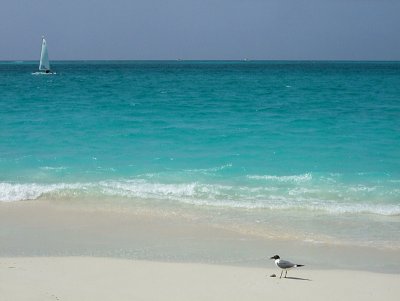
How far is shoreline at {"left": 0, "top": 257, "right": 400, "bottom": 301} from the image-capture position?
8117 mm

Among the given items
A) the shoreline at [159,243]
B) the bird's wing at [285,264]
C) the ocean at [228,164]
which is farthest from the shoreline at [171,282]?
the ocean at [228,164]

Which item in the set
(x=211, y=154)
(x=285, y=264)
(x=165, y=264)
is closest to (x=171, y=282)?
(x=165, y=264)

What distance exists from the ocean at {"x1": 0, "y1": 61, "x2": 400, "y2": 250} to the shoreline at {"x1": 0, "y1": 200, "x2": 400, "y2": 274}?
579 millimetres

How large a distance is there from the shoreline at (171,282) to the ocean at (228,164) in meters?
2.19

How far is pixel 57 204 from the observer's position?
13.9m

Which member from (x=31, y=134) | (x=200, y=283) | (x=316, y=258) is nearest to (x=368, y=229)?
(x=316, y=258)

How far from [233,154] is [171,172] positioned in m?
3.28

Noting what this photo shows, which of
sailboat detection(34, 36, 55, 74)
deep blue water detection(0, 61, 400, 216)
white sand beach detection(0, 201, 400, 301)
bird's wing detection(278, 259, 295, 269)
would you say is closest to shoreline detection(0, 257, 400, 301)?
white sand beach detection(0, 201, 400, 301)

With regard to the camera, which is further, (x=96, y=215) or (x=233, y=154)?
(x=233, y=154)

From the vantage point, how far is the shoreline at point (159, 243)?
9.87m

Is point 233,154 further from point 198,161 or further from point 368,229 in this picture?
point 368,229

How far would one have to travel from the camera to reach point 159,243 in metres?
10.8

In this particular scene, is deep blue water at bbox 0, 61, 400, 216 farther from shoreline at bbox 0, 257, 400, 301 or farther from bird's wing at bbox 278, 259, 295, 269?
bird's wing at bbox 278, 259, 295, 269

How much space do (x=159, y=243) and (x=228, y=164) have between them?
26.0 feet
